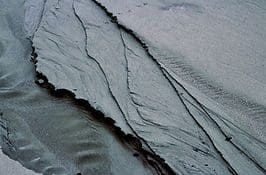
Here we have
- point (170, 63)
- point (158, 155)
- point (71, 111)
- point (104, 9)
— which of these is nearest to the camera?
point (158, 155)

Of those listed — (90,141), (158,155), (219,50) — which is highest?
(219,50)

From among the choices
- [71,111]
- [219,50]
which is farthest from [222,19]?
[71,111]

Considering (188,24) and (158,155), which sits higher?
(188,24)

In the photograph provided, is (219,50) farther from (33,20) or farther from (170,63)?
(33,20)

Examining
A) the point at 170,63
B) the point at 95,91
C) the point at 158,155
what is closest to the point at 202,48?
the point at 170,63

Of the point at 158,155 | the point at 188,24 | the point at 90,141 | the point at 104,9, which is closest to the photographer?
the point at 158,155

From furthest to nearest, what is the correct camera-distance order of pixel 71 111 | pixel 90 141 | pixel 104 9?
pixel 104 9
pixel 71 111
pixel 90 141

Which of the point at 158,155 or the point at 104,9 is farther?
the point at 104,9

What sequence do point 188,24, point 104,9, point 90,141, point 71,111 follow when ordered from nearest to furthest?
point 90,141 < point 71,111 < point 188,24 < point 104,9

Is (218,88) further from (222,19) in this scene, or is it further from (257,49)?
(222,19)
